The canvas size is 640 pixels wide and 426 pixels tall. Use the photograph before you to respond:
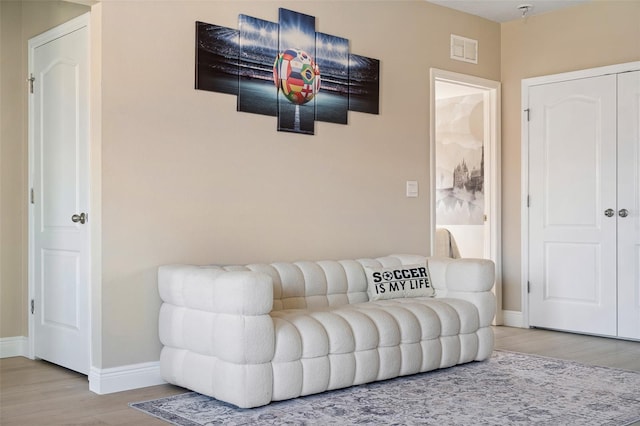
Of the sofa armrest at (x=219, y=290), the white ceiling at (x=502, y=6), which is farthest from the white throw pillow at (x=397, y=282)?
the white ceiling at (x=502, y=6)

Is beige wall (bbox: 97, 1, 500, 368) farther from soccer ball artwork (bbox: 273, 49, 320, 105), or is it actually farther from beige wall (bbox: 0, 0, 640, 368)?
soccer ball artwork (bbox: 273, 49, 320, 105)

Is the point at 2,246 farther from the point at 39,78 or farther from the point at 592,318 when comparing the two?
the point at 592,318

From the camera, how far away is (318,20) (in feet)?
16.2

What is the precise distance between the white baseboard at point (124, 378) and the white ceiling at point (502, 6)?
3.64 metres

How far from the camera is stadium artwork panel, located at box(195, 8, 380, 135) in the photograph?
4.35 meters

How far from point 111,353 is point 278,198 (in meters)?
1.47

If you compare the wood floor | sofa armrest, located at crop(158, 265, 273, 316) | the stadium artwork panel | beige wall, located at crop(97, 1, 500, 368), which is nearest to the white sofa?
sofa armrest, located at crop(158, 265, 273, 316)

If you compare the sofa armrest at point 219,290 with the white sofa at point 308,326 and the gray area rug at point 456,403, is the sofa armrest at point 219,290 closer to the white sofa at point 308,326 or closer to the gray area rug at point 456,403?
the white sofa at point 308,326

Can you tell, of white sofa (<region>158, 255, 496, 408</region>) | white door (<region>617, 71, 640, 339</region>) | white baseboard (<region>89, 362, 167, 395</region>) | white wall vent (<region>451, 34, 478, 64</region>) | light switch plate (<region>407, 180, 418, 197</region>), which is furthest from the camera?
white wall vent (<region>451, 34, 478, 64</region>)

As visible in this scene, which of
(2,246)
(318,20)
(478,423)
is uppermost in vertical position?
(318,20)

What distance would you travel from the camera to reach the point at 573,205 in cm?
580

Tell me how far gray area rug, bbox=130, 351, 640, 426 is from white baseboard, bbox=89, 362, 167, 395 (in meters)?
0.35

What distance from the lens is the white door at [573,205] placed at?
18.4 feet

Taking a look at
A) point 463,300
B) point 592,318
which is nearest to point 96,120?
point 463,300
